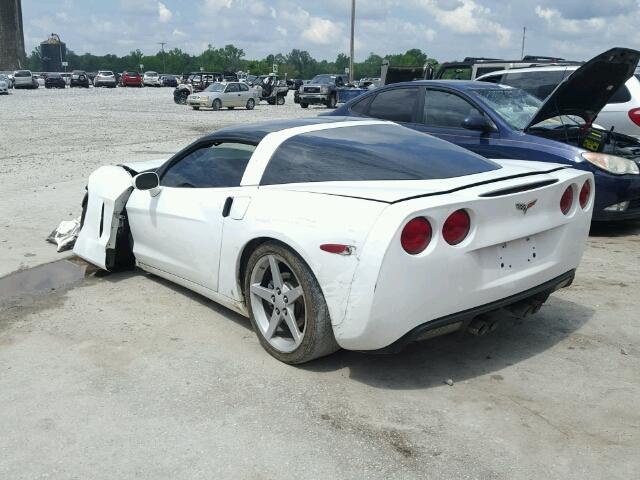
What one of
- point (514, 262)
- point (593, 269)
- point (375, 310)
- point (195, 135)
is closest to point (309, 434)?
point (375, 310)

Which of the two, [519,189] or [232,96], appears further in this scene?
[232,96]

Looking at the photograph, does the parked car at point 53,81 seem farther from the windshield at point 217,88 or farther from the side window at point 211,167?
the side window at point 211,167

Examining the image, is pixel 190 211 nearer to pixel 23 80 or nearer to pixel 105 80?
pixel 23 80

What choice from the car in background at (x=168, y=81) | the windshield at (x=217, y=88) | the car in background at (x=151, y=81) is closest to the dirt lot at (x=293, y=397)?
the windshield at (x=217, y=88)

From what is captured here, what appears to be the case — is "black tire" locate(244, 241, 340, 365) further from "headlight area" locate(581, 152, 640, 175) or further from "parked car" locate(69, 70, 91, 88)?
"parked car" locate(69, 70, 91, 88)

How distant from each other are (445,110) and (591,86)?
5.10 ft

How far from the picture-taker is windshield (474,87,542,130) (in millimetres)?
7145

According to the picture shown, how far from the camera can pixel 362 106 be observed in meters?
8.42

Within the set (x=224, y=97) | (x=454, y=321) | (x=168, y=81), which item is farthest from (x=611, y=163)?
(x=168, y=81)

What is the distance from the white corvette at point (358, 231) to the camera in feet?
10.7

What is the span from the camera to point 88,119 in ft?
80.2

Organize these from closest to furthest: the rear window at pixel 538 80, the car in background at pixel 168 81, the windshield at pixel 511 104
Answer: the windshield at pixel 511 104, the rear window at pixel 538 80, the car in background at pixel 168 81

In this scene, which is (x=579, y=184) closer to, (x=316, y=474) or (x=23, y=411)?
(x=316, y=474)

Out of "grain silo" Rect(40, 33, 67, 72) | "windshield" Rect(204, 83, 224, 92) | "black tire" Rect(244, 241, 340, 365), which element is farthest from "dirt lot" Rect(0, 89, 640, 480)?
"grain silo" Rect(40, 33, 67, 72)
